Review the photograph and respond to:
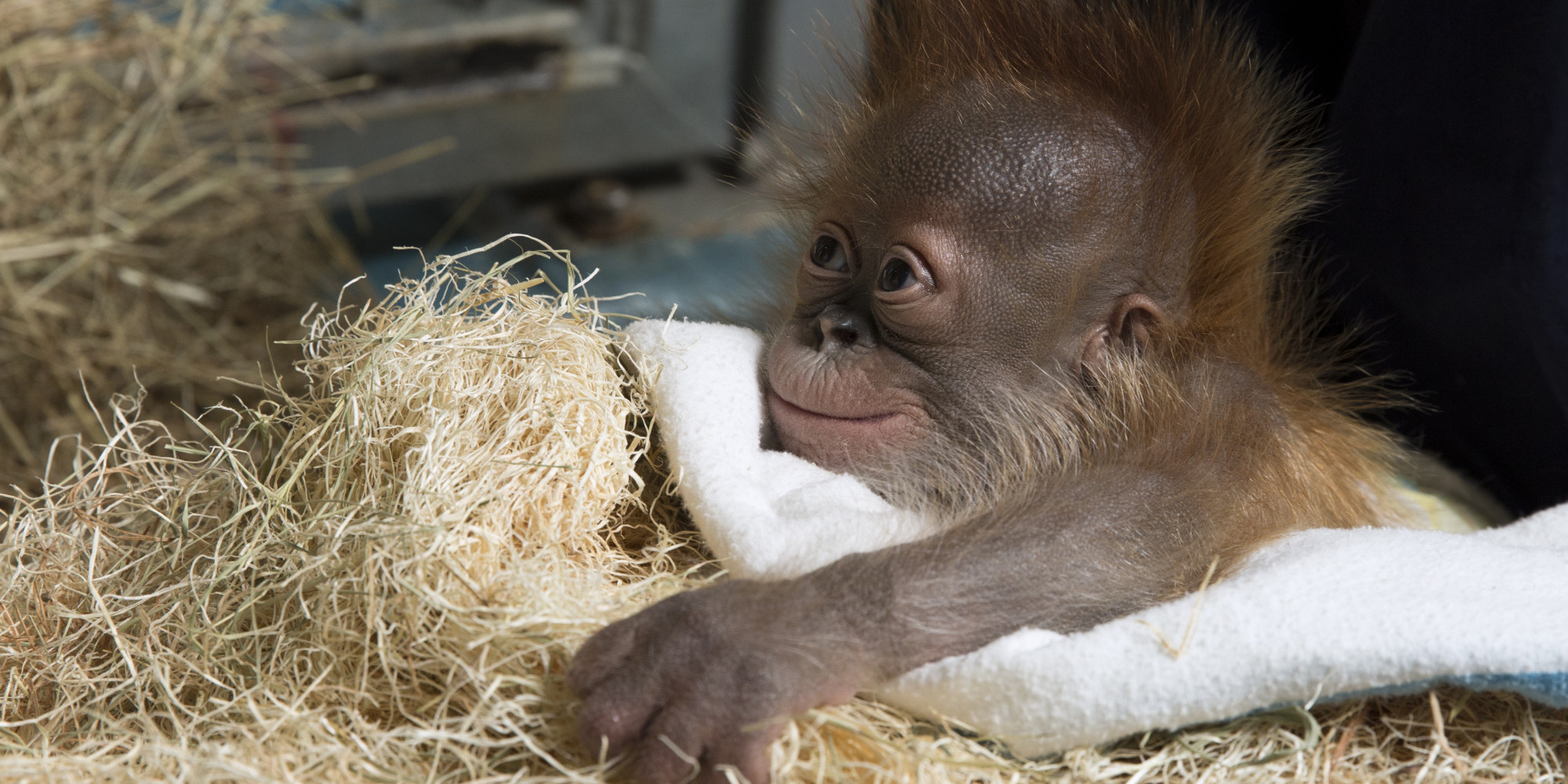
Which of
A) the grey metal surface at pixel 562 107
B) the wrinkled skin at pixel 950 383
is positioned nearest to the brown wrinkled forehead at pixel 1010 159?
the wrinkled skin at pixel 950 383

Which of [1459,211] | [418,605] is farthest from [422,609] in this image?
[1459,211]

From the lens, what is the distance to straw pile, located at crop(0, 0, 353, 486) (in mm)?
2229

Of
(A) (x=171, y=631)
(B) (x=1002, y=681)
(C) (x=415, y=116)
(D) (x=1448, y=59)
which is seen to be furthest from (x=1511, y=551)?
(C) (x=415, y=116)

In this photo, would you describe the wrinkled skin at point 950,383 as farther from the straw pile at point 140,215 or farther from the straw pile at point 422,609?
the straw pile at point 140,215

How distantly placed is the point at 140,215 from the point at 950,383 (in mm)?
1882

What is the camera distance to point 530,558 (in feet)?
3.68

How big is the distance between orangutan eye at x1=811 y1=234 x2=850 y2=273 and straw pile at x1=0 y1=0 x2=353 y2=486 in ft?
4.00

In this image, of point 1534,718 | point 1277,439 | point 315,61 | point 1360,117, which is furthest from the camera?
point 315,61

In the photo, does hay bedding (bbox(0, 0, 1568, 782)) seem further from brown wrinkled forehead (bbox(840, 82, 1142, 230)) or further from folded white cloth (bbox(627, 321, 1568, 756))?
brown wrinkled forehead (bbox(840, 82, 1142, 230))

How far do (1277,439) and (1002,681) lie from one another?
49 centimetres

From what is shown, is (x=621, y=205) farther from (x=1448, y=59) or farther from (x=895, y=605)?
(x=895, y=605)

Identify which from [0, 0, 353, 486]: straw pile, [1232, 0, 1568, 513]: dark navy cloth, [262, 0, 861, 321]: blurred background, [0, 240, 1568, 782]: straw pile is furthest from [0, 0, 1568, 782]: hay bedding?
[262, 0, 861, 321]: blurred background

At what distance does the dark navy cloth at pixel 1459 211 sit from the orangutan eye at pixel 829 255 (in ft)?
2.05

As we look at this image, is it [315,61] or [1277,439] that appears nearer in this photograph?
[1277,439]
